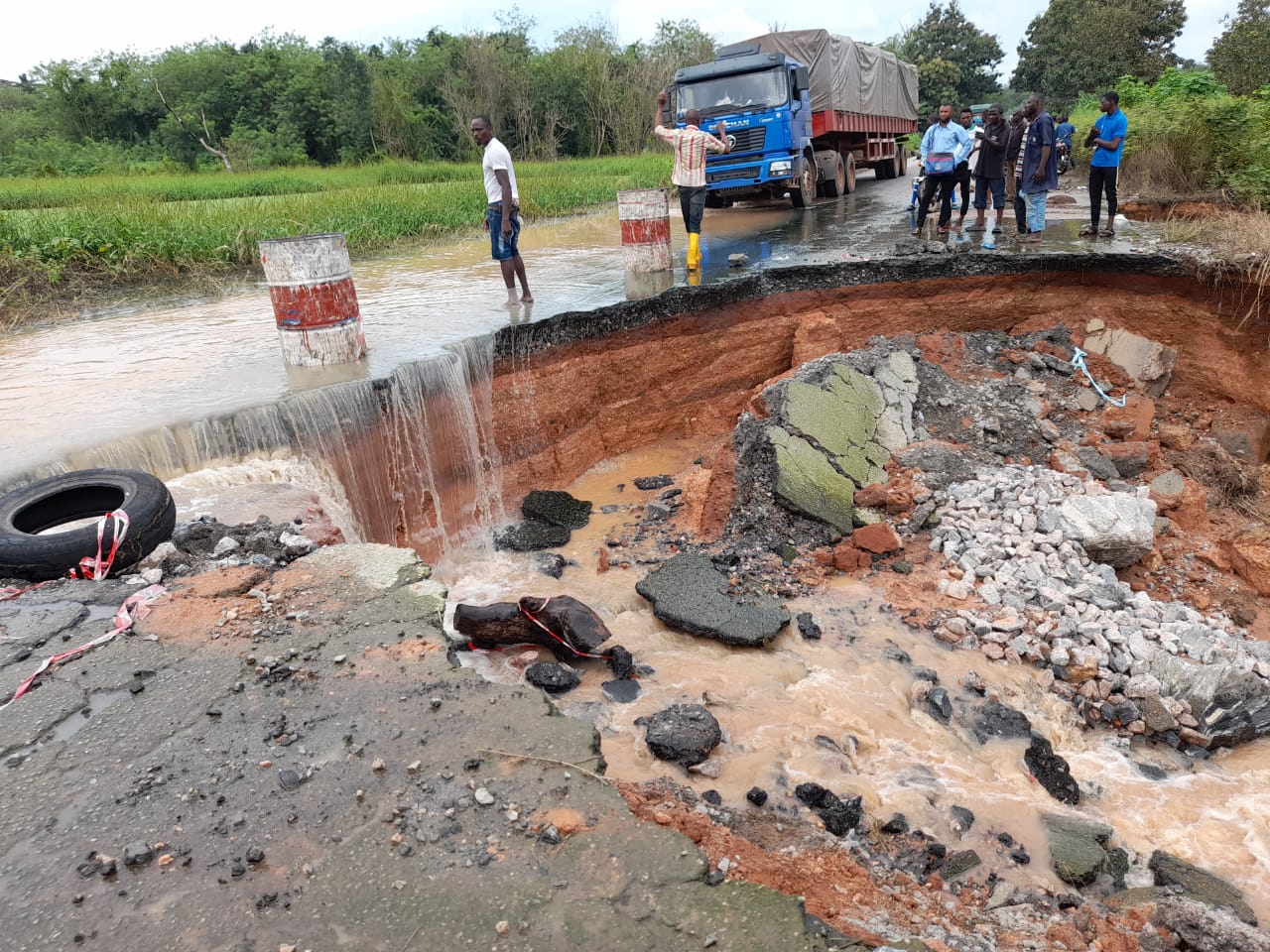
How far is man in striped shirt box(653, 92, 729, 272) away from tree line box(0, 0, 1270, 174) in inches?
1033

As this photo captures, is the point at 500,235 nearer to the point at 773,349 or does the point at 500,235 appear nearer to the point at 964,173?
the point at 773,349

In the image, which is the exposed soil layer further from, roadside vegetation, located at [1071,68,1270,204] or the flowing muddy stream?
roadside vegetation, located at [1071,68,1270,204]

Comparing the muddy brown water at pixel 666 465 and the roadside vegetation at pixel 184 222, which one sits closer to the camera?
the muddy brown water at pixel 666 465

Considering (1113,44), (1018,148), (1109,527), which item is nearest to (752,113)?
(1018,148)

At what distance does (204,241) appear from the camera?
1160 centimetres

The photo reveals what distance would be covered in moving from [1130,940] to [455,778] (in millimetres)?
2671

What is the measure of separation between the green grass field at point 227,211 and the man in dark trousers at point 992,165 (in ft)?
30.4

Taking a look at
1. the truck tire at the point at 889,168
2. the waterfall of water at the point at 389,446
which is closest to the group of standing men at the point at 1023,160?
the waterfall of water at the point at 389,446

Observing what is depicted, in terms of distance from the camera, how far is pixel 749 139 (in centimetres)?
1395

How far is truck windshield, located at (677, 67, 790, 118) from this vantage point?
13.9 meters

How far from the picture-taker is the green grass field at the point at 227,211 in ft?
36.2

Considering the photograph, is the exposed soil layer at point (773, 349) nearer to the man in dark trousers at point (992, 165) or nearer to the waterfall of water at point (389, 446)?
A: the waterfall of water at point (389, 446)

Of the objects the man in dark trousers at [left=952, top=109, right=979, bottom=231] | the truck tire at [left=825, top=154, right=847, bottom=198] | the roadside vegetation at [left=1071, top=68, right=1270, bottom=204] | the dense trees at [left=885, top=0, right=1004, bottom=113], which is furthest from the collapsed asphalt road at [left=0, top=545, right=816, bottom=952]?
the dense trees at [left=885, top=0, right=1004, bottom=113]

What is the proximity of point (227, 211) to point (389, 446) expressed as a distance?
986 cm
